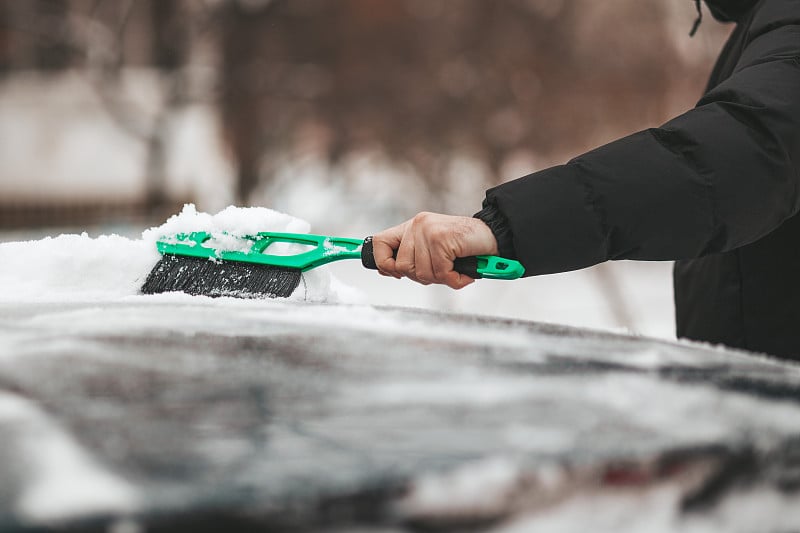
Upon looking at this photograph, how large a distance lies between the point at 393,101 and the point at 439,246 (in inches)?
268

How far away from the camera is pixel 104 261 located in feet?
5.98

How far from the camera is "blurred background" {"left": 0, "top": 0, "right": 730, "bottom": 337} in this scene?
733 cm

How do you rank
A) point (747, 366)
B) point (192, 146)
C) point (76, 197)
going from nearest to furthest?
point (747, 366) < point (192, 146) < point (76, 197)

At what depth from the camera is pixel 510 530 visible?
0.76 meters

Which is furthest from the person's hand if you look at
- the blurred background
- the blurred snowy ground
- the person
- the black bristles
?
the blurred background

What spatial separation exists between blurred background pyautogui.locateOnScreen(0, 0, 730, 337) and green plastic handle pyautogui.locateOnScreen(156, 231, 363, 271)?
5.12 metres

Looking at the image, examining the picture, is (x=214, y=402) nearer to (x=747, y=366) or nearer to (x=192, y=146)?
(x=747, y=366)

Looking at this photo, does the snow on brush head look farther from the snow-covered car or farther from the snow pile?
the snow-covered car

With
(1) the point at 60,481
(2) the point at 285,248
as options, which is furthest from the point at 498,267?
(1) the point at 60,481

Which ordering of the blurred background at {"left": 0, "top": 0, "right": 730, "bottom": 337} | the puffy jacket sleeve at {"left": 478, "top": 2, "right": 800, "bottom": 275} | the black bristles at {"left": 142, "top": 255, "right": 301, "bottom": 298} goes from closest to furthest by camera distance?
the puffy jacket sleeve at {"left": 478, "top": 2, "right": 800, "bottom": 275}
the black bristles at {"left": 142, "top": 255, "right": 301, "bottom": 298}
the blurred background at {"left": 0, "top": 0, "right": 730, "bottom": 337}

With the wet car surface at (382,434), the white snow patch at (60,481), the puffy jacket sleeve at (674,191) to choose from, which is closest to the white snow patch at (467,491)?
the wet car surface at (382,434)

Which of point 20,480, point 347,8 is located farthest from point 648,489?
point 347,8

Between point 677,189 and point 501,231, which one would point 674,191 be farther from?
point 501,231

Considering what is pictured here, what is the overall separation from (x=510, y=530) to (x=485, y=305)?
7085mm
